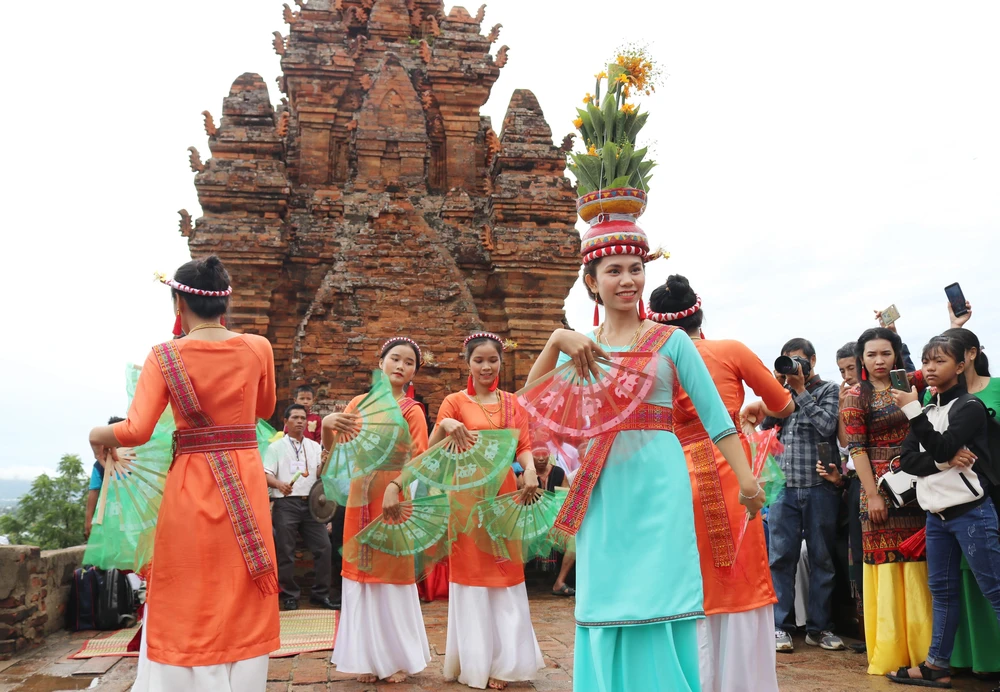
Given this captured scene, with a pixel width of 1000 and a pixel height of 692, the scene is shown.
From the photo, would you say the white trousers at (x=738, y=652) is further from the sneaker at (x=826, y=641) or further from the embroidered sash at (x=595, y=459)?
the sneaker at (x=826, y=641)

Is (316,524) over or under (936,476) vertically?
under

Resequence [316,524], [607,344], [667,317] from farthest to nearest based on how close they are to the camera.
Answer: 1. [316,524]
2. [667,317]
3. [607,344]

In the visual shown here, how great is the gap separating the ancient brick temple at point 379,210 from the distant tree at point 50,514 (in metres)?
8.11

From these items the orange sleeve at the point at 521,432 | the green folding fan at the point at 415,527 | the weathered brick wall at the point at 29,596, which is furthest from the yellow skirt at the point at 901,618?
the weathered brick wall at the point at 29,596

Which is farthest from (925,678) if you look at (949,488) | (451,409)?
(451,409)

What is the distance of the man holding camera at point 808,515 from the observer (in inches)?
235

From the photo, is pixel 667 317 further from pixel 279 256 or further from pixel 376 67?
pixel 376 67

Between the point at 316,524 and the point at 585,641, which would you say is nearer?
the point at 585,641

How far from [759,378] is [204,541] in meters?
2.44

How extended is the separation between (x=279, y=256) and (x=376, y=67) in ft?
13.0

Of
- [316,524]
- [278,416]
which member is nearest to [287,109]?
[278,416]

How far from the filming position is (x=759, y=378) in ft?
12.3

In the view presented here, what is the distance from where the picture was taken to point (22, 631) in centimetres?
631

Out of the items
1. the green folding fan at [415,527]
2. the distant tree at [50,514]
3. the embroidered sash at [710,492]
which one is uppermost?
the embroidered sash at [710,492]
